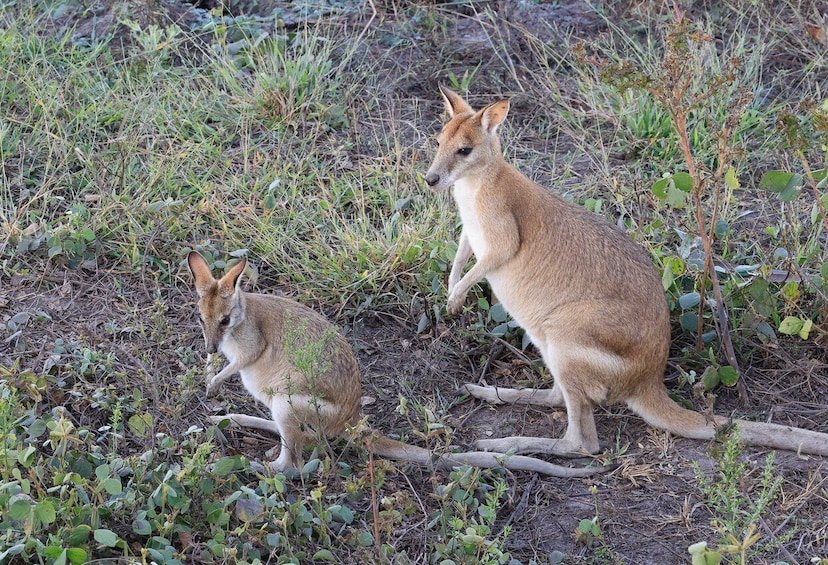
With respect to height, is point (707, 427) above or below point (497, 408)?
above

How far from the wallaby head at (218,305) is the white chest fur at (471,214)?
1.17 m

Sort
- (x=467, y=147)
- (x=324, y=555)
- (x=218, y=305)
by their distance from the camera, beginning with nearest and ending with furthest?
1. (x=324, y=555)
2. (x=218, y=305)
3. (x=467, y=147)

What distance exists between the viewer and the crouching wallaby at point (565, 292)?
450cm

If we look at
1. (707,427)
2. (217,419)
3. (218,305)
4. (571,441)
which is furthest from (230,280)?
Result: (707,427)

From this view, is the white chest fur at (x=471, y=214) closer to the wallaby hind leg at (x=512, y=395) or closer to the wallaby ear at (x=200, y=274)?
the wallaby hind leg at (x=512, y=395)

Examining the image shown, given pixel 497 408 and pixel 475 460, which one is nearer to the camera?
pixel 475 460

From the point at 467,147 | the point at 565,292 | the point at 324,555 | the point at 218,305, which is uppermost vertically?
the point at 467,147

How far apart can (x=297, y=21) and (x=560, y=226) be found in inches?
129

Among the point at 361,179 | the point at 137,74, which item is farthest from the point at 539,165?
the point at 137,74

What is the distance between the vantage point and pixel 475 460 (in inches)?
174

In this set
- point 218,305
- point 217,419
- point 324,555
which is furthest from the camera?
point 217,419

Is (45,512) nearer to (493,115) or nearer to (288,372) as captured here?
(288,372)

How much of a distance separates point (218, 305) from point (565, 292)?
1.52 meters

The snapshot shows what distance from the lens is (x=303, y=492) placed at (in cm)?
412
